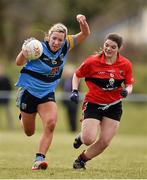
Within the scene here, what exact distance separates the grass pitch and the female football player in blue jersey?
1.79 ft

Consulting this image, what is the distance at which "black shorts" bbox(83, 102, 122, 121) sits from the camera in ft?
33.0

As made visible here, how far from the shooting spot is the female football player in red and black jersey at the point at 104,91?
10039 millimetres

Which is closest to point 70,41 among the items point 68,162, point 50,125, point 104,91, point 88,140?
point 104,91

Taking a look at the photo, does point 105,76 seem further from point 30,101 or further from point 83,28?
point 30,101

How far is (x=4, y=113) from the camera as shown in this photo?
998 inches

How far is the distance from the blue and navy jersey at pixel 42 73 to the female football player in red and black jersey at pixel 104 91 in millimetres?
318

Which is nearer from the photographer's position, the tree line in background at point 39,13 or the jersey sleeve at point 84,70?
the jersey sleeve at point 84,70

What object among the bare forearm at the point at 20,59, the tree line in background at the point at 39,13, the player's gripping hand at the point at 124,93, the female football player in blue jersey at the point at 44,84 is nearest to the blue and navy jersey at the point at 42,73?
the female football player in blue jersey at the point at 44,84

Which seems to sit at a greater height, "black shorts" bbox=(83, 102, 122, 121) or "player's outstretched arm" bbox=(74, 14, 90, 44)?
"player's outstretched arm" bbox=(74, 14, 90, 44)

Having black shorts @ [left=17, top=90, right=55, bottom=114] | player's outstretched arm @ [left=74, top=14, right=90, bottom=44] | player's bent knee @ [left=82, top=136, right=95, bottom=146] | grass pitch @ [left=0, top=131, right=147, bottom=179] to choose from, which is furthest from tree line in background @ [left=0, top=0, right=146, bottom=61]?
player's bent knee @ [left=82, top=136, right=95, bottom=146]

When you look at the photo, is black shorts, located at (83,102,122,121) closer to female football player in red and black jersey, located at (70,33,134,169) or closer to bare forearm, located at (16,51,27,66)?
female football player in red and black jersey, located at (70,33,134,169)

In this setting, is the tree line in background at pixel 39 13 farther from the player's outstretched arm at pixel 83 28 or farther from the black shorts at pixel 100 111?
the black shorts at pixel 100 111

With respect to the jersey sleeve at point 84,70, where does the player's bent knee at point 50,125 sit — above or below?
below

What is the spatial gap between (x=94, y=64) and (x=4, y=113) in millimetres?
15501
